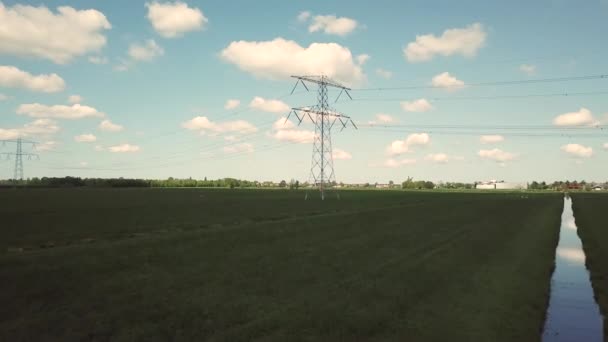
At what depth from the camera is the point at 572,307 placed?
42.6 ft

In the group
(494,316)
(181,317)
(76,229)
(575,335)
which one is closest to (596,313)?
(575,335)

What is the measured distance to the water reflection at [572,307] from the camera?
10594 millimetres

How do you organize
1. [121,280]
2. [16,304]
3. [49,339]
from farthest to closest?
1. [121,280]
2. [16,304]
3. [49,339]

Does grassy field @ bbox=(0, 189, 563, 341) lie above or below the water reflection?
above

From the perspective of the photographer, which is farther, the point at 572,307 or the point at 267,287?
the point at 267,287

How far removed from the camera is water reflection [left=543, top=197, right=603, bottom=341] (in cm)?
1059

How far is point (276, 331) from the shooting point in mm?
9406

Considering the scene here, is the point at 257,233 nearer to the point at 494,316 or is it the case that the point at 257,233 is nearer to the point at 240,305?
the point at 240,305

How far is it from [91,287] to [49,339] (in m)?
4.06

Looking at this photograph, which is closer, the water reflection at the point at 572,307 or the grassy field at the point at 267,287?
the grassy field at the point at 267,287

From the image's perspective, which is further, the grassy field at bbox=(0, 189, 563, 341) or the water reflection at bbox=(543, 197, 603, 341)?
the water reflection at bbox=(543, 197, 603, 341)

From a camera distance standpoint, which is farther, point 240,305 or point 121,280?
point 121,280

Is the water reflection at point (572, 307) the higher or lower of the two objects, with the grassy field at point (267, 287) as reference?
lower

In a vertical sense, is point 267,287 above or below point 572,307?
above
